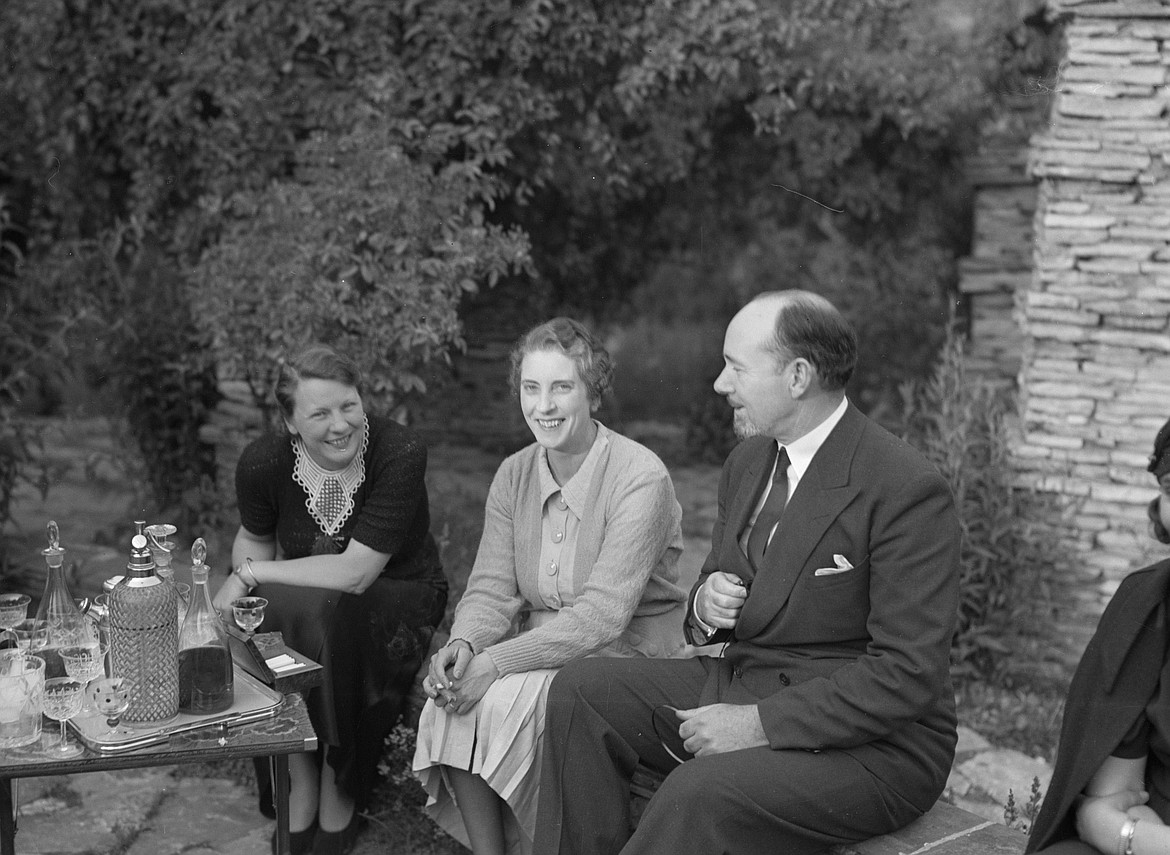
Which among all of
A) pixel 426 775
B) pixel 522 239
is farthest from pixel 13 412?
pixel 426 775

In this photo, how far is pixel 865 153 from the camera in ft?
25.8

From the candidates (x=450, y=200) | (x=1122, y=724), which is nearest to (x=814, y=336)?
(x=1122, y=724)

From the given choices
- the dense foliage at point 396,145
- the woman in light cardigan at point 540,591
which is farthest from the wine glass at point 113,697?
the dense foliage at point 396,145

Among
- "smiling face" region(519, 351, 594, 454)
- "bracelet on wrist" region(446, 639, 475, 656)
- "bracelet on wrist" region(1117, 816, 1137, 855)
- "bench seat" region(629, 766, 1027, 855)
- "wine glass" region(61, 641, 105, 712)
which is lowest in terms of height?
"bench seat" region(629, 766, 1027, 855)

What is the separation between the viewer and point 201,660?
2.87 meters

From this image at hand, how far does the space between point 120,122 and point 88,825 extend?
4062 millimetres

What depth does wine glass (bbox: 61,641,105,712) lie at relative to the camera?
112 inches

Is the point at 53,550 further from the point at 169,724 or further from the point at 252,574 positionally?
the point at 252,574

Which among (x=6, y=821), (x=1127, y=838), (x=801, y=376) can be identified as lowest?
(x=6, y=821)

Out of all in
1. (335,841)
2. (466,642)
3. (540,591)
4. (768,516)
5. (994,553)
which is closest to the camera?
(768,516)

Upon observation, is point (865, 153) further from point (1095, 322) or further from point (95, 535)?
point (95, 535)

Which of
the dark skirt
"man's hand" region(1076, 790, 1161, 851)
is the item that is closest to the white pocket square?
"man's hand" region(1076, 790, 1161, 851)

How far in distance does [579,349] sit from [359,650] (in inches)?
42.2

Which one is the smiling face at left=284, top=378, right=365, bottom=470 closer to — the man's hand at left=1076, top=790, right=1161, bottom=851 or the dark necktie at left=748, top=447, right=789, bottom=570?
the dark necktie at left=748, top=447, right=789, bottom=570
